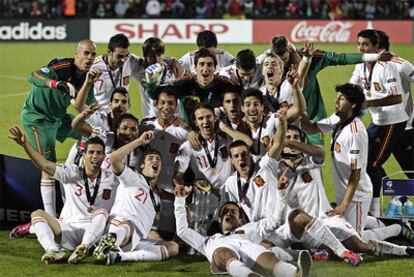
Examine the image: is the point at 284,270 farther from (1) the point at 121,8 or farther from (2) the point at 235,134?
(1) the point at 121,8

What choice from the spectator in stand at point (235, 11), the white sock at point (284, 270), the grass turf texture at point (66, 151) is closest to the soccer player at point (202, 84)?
the grass turf texture at point (66, 151)

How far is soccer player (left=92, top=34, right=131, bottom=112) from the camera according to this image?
9.35m

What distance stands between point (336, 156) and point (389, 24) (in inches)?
733

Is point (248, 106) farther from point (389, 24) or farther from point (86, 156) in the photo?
point (389, 24)

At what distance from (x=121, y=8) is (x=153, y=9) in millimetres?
980

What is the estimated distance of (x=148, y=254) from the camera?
24.5 feet

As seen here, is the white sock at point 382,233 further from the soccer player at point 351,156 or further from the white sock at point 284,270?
the white sock at point 284,270

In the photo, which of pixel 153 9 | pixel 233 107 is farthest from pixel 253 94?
pixel 153 9

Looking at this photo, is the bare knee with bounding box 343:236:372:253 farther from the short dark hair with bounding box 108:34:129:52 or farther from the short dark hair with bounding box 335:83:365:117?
the short dark hair with bounding box 108:34:129:52

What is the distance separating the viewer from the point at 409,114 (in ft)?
31.0

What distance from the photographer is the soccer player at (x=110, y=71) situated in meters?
9.35

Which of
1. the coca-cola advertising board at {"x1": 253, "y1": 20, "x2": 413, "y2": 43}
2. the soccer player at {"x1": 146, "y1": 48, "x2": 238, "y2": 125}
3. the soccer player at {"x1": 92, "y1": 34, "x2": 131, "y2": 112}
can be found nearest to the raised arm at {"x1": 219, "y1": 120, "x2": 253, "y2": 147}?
the soccer player at {"x1": 146, "y1": 48, "x2": 238, "y2": 125}

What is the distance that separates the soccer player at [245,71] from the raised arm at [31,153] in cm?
203

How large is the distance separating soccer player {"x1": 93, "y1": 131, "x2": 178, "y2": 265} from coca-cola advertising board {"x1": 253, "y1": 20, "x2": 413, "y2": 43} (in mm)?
18148
